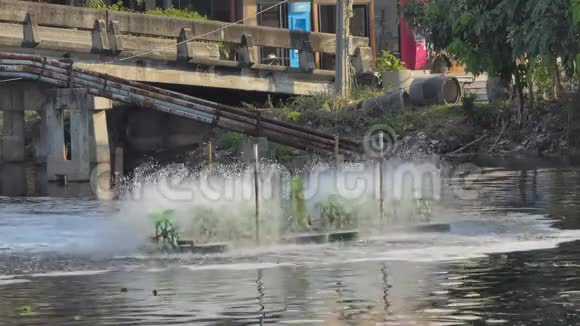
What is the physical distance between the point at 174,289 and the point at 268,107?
30216 millimetres

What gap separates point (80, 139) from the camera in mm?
37875

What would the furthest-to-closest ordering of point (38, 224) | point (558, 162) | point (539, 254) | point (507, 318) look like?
1. point (558, 162)
2. point (38, 224)
3. point (539, 254)
4. point (507, 318)

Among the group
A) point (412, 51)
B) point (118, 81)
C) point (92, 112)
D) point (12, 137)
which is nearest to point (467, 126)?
point (118, 81)

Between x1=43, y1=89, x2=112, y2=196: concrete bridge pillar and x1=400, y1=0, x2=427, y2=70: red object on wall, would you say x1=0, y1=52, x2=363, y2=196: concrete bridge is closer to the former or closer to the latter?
x1=43, y1=89, x2=112, y2=196: concrete bridge pillar

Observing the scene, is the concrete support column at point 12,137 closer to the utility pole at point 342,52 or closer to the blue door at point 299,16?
the utility pole at point 342,52

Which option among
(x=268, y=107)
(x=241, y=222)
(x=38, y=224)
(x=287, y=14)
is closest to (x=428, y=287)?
(x=241, y=222)

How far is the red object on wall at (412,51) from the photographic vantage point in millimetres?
56638

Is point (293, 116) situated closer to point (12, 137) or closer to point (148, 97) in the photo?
point (148, 97)

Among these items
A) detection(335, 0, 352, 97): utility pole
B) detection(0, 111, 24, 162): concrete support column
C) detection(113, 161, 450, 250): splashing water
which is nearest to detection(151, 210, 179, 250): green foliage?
detection(113, 161, 450, 250): splashing water

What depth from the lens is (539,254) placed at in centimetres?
1980

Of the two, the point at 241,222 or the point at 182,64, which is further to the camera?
the point at 182,64

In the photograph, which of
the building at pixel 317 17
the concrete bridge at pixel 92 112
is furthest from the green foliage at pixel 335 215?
the building at pixel 317 17

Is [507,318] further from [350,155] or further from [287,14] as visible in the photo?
[287,14]

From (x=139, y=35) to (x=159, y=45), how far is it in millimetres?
2047
